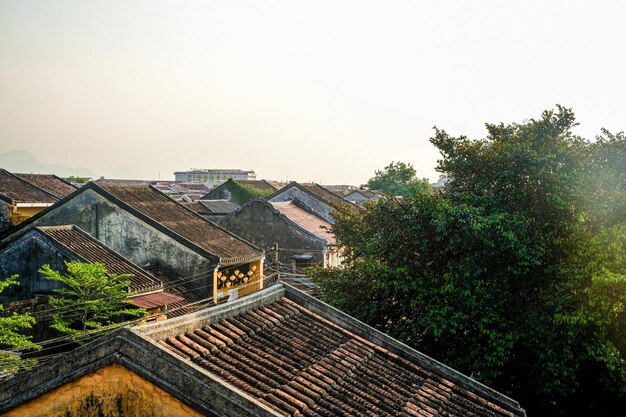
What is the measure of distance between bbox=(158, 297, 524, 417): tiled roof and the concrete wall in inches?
516

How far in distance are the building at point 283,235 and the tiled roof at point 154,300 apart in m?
10.3

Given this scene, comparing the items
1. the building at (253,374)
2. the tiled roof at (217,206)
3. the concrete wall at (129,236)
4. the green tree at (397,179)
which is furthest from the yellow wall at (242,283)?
the green tree at (397,179)

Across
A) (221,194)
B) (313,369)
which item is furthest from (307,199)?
(313,369)

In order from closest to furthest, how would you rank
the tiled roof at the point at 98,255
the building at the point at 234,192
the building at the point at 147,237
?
the tiled roof at the point at 98,255, the building at the point at 147,237, the building at the point at 234,192

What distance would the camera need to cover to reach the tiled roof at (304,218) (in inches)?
1195

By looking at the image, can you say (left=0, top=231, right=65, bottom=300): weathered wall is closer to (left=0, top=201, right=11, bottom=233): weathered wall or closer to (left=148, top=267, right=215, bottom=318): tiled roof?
(left=148, top=267, right=215, bottom=318): tiled roof

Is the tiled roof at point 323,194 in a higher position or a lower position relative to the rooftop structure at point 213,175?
lower

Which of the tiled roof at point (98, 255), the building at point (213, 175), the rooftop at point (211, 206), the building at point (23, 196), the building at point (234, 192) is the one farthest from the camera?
the building at point (213, 175)

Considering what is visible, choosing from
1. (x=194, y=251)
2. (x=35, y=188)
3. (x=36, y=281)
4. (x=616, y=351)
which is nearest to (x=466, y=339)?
(x=616, y=351)

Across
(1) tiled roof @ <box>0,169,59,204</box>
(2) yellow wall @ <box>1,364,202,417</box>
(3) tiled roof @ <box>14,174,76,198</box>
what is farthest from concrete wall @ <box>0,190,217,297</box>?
(3) tiled roof @ <box>14,174,76,198</box>

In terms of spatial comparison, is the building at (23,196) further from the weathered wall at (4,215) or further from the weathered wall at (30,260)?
the weathered wall at (30,260)

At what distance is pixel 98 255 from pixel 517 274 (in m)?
12.4

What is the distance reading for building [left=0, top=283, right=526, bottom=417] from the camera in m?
A: 5.26

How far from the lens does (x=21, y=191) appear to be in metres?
36.4
